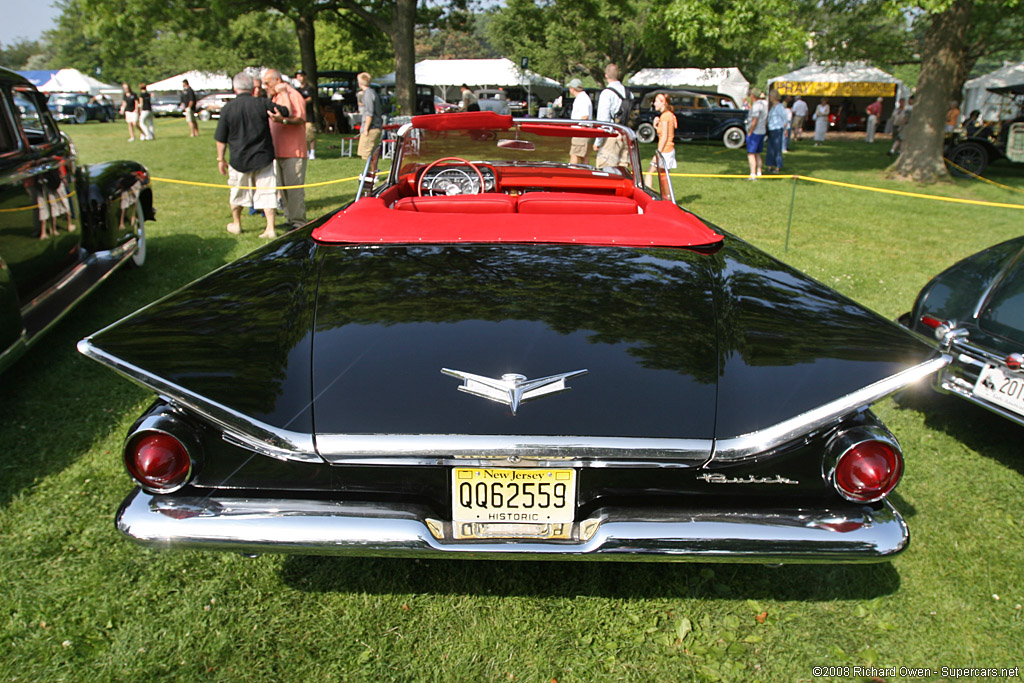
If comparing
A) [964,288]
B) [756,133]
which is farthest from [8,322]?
[756,133]

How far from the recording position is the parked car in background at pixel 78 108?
105ft

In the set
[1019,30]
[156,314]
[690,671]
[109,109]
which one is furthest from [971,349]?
[109,109]

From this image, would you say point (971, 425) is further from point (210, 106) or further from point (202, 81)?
point (202, 81)

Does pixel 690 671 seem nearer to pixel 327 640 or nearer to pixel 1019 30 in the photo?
pixel 327 640

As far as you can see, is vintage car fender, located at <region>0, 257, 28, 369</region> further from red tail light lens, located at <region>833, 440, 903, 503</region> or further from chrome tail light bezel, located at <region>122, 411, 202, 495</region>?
red tail light lens, located at <region>833, 440, 903, 503</region>

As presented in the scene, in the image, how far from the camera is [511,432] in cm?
182

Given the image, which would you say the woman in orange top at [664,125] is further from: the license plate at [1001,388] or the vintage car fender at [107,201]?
the license plate at [1001,388]

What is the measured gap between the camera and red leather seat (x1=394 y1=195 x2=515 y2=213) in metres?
3.10

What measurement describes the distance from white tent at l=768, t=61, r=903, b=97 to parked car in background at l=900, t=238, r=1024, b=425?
28.6 meters

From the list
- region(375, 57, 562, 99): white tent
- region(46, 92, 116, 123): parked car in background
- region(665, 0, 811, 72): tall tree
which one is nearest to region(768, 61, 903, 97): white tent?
region(375, 57, 562, 99): white tent

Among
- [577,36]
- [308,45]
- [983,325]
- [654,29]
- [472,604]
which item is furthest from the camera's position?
[577,36]

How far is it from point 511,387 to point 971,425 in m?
3.21

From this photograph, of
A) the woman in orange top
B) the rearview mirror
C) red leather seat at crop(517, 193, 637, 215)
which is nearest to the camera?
red leather seat at crop(517, 193, 637, 215)

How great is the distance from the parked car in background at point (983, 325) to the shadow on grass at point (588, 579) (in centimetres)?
117
